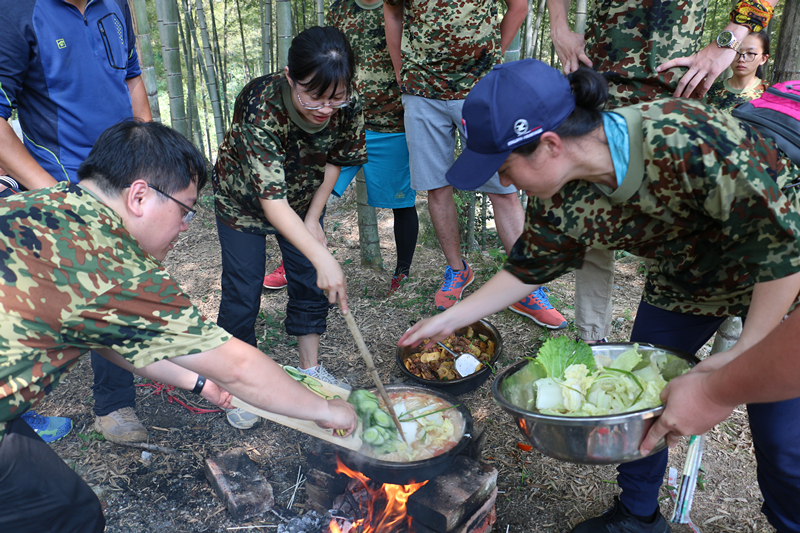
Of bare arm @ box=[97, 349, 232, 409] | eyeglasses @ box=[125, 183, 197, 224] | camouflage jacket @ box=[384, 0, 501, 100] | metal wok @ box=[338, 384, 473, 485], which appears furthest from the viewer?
camouflage jacket @ box=[384, 0, 501, 100]

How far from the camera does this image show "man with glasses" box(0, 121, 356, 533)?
159 centimetres

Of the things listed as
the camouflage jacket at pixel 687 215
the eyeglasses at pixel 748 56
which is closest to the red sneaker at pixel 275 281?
the camouflage jacket at pixel 687 215

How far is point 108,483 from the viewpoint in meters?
3.06

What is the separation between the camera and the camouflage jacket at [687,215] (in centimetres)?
167

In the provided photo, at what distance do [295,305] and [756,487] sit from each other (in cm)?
314

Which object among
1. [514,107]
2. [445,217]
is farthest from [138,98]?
[514,107]

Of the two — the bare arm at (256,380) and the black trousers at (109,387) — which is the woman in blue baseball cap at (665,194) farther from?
the black trousers at (109,387)

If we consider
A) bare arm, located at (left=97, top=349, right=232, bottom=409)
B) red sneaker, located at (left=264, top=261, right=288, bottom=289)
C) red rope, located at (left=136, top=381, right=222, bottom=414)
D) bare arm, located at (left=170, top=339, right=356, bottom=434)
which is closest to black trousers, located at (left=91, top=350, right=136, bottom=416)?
red rope, located at (left=136, top=381, right=222, bottom=414)

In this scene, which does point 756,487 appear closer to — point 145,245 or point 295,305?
point 295,305

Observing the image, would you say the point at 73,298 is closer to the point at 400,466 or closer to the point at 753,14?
the point at 400,466

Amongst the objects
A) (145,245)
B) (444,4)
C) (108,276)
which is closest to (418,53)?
(444,4)

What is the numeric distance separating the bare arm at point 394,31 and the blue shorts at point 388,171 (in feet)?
2.18

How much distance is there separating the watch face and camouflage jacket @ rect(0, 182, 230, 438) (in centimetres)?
292

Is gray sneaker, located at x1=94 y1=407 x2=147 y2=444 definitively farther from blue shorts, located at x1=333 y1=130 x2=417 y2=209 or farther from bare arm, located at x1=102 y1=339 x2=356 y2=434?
blue shorts, located at x1=333 y1=130 x2=417 y2=209
